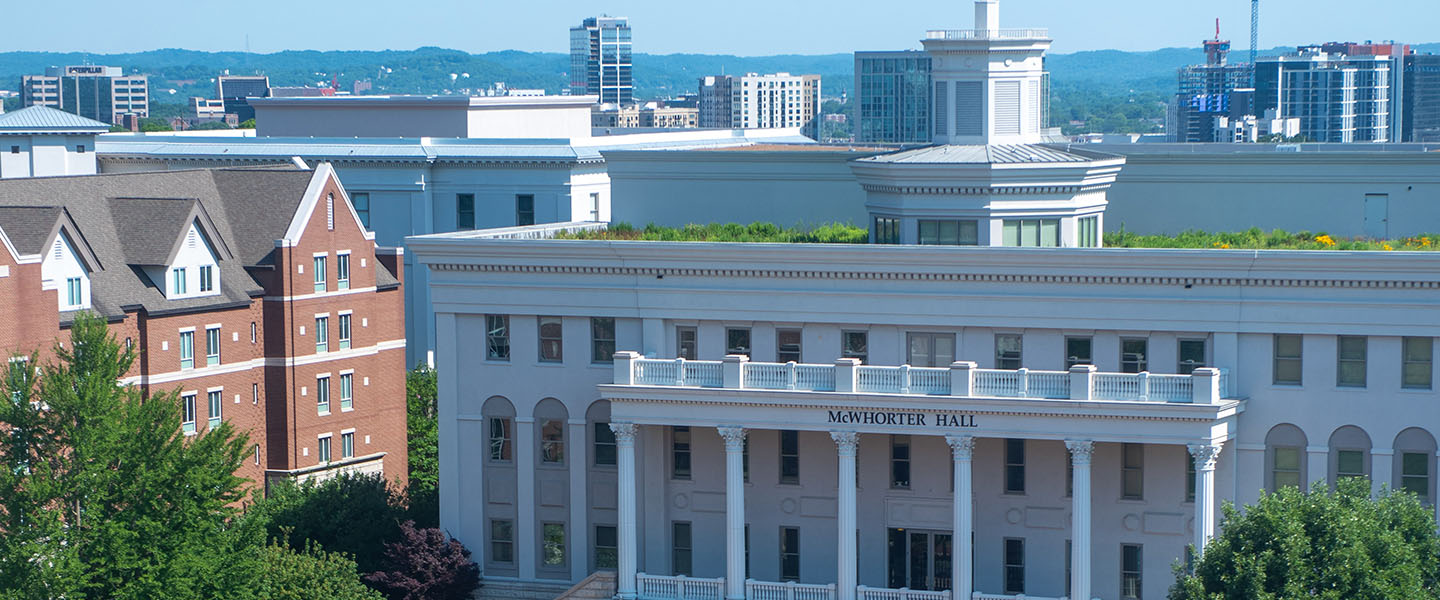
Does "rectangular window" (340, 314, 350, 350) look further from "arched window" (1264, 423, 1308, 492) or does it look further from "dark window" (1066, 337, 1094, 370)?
"arched window" (1264, 423, 1308, 492)

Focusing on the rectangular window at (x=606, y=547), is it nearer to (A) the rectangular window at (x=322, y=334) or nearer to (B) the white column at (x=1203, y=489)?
(B) the white column at (x=1203, y=489)

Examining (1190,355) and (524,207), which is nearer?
(1190,355)

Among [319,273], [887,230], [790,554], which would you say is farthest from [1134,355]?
[319,273]

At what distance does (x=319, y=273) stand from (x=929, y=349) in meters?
33.3

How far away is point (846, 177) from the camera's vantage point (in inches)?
3068

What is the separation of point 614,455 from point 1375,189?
25.6m

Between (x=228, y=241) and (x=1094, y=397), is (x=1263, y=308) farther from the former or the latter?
(x=228, y=241)

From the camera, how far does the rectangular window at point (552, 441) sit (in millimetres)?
67188

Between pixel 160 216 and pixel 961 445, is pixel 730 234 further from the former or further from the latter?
pixel 160 216

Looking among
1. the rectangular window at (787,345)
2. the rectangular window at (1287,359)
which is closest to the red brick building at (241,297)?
the rectangular window at (787,345)

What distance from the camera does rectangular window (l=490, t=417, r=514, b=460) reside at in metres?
67.8

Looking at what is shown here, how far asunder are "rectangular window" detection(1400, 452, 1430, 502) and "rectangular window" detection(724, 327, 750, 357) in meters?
18.7

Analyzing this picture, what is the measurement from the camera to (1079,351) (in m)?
61.9

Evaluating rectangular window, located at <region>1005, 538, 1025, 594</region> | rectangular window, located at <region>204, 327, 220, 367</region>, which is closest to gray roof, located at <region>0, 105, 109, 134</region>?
rectangular window, located at <region>204, 327, 220, 367</region>
